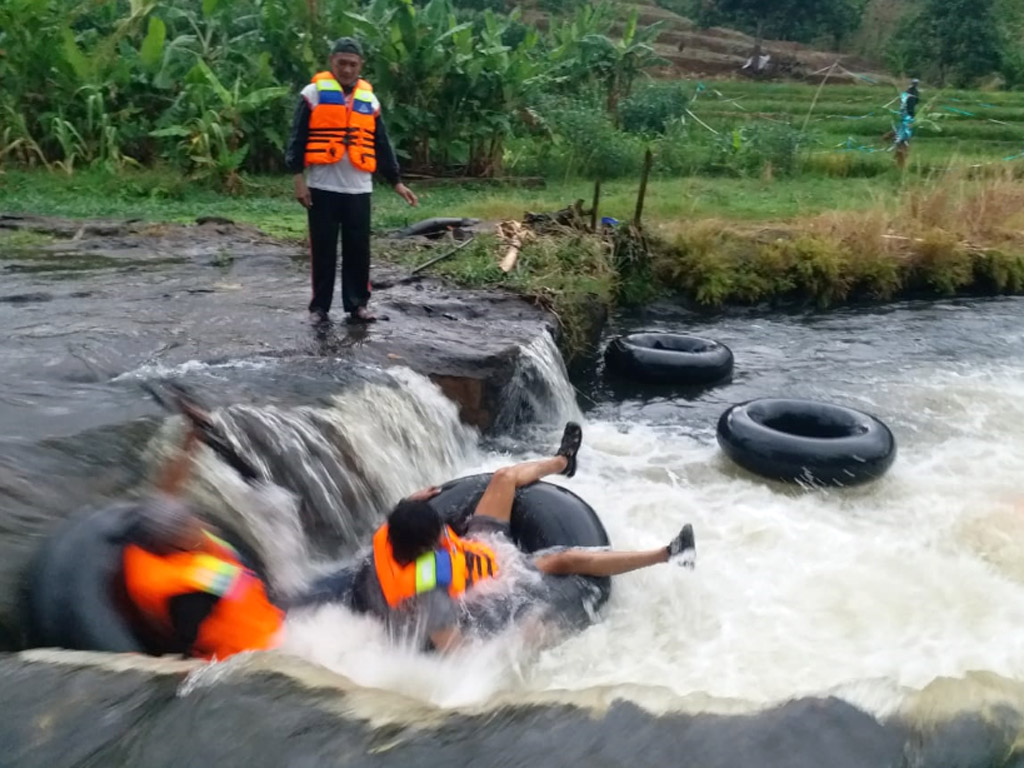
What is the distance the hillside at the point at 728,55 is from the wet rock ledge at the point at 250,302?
2569 cm

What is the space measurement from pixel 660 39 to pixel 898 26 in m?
8.04

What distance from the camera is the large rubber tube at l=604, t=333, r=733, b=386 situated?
28.0 feet

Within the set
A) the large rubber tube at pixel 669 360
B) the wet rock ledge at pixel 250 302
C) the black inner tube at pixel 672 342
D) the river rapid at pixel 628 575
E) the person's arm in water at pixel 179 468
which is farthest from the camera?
the black inner tube at pixel 672 342

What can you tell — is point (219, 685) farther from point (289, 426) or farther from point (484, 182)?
point (484, 182)

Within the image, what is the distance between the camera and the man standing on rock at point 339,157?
20.6 ft

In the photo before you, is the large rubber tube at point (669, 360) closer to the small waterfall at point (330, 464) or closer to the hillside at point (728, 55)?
the small waterfall at point (330, 464)

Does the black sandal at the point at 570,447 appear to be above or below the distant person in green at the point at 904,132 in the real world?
below

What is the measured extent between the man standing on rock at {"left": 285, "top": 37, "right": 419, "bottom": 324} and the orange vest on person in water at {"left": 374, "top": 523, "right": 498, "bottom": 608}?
2817 millimetres

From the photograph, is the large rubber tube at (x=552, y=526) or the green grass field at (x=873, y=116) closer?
the large rubber tube at (x=552, y=526)

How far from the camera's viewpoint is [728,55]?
35.4 metres

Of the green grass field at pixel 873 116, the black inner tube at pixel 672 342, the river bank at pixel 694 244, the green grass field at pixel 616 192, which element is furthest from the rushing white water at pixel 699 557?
the green grass field at pixel 873 116

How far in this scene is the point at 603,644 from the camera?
4.77 m

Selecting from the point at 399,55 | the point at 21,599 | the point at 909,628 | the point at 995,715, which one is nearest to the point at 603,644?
the point at 909,628

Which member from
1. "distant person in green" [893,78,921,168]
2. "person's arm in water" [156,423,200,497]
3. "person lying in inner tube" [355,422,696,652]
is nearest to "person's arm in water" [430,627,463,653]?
"person lying in inner tube" [355,422,696,652]
